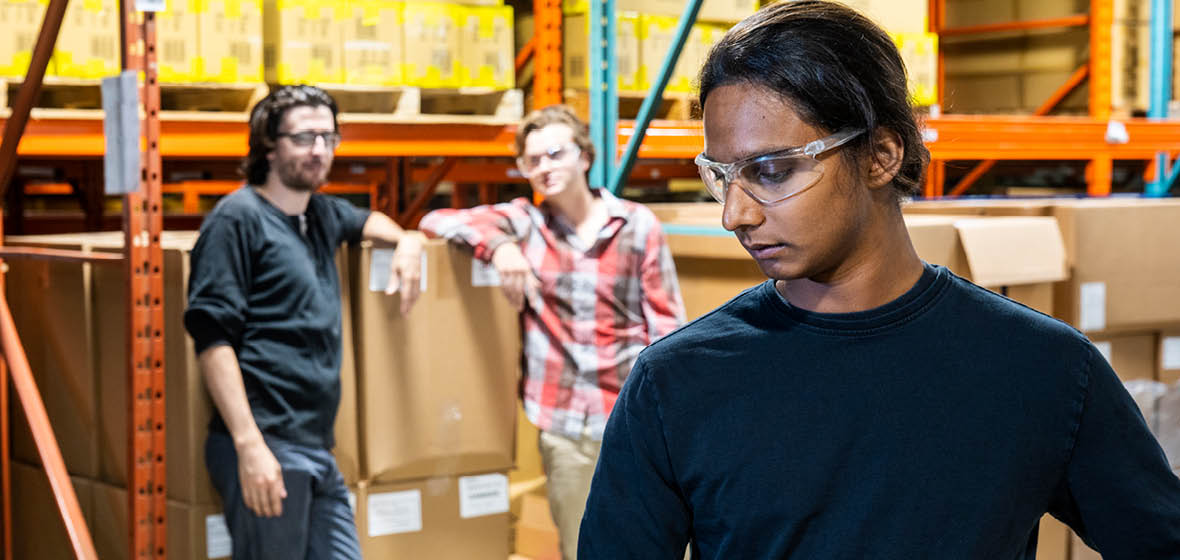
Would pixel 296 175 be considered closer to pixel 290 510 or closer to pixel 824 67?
pixel 290 510

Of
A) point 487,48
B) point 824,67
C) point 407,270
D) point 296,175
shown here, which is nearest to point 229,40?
point 487,48

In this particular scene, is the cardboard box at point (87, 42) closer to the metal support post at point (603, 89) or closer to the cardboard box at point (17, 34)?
the cardboard box at point (17, 34)

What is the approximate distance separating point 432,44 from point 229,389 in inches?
73.0

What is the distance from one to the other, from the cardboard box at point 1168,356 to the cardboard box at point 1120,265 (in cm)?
6

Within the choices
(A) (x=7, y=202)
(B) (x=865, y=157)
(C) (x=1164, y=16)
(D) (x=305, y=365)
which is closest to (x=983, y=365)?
(B) (x=865, y=157)

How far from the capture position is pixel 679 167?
745cm

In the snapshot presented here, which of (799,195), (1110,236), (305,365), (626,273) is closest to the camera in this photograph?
(799,195)

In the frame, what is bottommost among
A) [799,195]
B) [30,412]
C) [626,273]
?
[30,412]

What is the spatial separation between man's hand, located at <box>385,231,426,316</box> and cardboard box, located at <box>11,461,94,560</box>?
3.83ft

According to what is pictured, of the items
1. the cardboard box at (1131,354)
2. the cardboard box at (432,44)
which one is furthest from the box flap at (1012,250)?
the cardboard box at (432,44)

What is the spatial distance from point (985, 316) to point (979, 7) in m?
6.23

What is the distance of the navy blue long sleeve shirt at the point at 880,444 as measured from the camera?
130cm

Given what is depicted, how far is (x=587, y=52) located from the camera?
5012 millimetres

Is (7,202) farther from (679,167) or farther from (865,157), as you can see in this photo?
(865,157)
